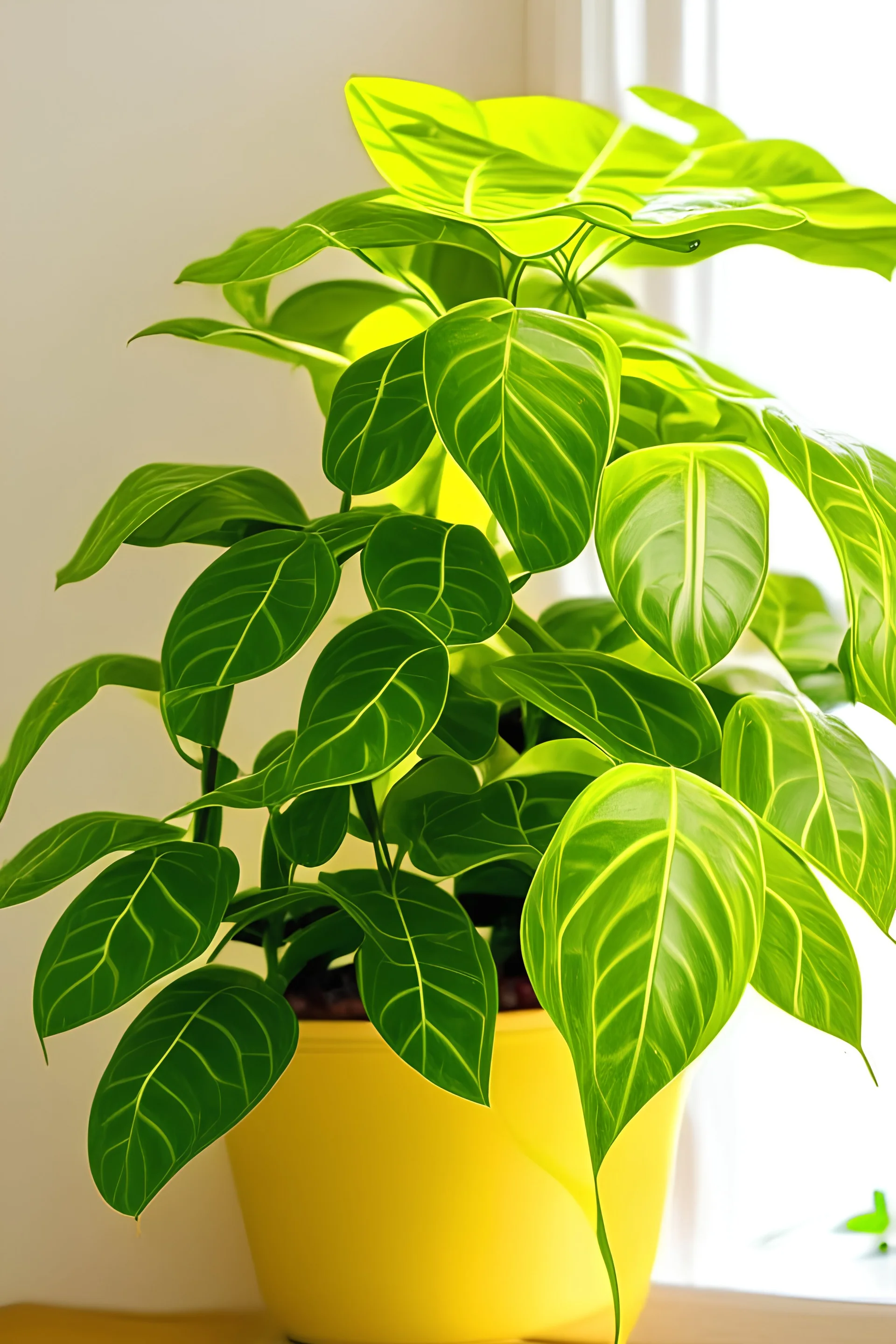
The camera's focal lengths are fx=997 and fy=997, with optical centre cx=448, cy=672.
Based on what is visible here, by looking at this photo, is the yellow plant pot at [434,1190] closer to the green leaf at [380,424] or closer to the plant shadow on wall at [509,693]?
the plant shadow on wall at [509,693]

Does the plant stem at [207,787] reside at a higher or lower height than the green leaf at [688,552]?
lower

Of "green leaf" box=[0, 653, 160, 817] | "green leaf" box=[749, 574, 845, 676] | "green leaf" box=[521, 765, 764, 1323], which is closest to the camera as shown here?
"green leaf" box=[521, 765, 764, 1323]

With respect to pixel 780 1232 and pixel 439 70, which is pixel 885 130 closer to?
pixel 439 70

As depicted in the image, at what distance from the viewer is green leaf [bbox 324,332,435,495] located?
60 centimetres

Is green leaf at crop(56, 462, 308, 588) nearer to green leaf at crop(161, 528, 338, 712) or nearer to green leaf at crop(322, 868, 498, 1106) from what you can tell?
green leaf at crop(161, 528, 338, 712)

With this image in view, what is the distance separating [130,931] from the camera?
56 centimetres

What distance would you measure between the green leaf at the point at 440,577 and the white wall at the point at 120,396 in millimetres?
514

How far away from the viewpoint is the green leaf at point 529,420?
484 millimetres

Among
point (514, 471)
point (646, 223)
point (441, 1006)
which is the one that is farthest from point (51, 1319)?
point (646, 223)

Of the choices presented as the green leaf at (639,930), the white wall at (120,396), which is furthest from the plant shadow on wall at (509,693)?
the white wall at (120,396)

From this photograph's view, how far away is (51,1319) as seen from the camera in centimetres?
98

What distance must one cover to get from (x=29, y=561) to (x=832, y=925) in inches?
34.2

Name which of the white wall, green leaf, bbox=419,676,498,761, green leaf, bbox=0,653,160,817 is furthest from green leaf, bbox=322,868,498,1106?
the white wall

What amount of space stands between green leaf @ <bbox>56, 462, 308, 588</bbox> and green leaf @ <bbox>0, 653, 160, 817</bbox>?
2.7 inches
